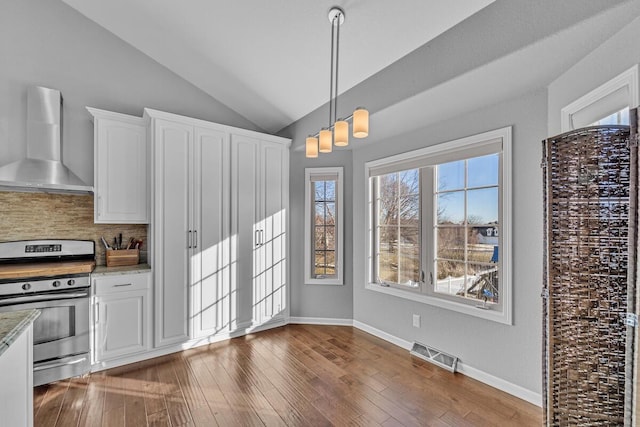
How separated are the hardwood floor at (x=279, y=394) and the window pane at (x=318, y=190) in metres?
1.87

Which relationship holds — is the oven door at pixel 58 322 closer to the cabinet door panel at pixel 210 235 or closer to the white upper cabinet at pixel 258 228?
the cabinet door panel at pixel 210 235

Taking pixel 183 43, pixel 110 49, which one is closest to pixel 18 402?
pixel 183 43

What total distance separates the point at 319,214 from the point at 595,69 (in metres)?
2.91

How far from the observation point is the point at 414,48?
2.28 m

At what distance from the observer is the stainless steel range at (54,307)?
2361 millimetres

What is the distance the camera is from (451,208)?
9.32 ft

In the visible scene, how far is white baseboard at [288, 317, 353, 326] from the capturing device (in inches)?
151

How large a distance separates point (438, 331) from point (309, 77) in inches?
110

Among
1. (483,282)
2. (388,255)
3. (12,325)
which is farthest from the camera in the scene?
(388,255)

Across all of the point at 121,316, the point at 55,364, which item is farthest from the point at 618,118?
the point at 55,364

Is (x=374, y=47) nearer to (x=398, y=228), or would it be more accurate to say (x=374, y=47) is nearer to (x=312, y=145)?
(x=312, y=145)

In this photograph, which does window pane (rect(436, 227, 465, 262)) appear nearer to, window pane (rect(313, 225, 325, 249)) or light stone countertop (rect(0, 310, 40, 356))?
window pane (rect(313, 225, 325, 249))

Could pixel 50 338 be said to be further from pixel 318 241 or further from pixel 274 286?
pixel 318 241

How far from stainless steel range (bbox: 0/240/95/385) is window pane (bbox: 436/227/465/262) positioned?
10.6ft
